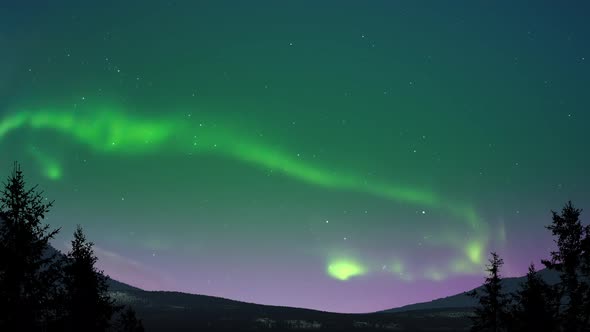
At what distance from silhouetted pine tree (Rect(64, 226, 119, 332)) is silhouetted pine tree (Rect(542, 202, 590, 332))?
79.9 ft

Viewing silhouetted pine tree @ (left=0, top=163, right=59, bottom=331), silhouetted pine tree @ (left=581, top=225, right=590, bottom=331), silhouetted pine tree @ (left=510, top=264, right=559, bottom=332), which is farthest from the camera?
silhouetted pine tree @ (left=581, top=225, right=590, bottom=331)

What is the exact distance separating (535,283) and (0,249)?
2414 cm

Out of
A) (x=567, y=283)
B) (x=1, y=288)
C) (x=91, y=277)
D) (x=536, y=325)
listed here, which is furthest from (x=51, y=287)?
(x=567, y=283)

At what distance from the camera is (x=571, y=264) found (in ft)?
102

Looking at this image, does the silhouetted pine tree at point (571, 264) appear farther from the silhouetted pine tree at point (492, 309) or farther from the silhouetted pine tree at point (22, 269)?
the silhouetted pine tree at point (22, 269)

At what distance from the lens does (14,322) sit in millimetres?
17797

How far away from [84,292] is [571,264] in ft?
87.0

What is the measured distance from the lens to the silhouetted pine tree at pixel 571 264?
3033 cm

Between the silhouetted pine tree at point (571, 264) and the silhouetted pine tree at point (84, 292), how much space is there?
2435 centimetres

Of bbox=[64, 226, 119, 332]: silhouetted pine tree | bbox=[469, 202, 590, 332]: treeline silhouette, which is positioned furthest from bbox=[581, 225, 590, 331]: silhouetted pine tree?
bbox=[64, 226, 119, 332]: silhouetted pine tree

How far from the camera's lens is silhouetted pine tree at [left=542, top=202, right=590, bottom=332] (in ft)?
99.5

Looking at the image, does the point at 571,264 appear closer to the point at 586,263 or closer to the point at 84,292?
the point at 586,263

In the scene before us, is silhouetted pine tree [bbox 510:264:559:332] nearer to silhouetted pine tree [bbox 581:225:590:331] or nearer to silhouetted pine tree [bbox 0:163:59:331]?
silhouetted pine tree [bbox 581:225:590:331]

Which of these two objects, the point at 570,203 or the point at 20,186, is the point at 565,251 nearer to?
the point at 570,203
